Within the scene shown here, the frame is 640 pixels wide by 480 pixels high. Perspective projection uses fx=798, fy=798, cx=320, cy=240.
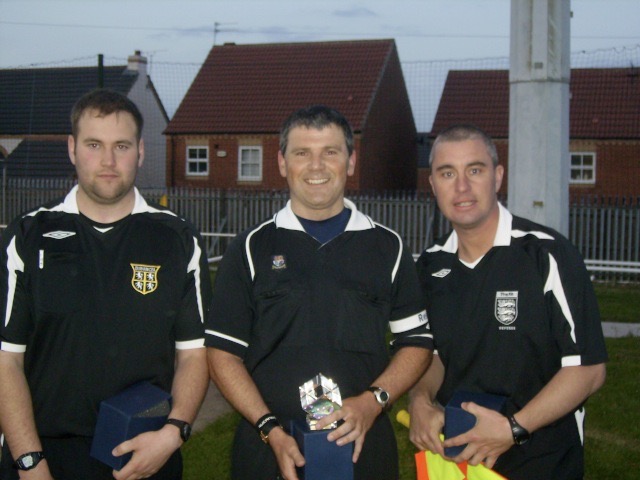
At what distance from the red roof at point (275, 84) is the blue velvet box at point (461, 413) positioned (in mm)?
23396

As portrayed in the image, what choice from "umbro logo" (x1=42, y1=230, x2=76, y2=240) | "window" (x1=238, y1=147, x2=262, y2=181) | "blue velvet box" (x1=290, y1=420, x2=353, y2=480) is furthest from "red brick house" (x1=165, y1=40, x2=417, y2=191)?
"blue velvet box" (x1=290, y1=420, x2=353, y2=480)

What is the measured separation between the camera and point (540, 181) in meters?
6.15

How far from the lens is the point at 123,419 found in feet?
10.4

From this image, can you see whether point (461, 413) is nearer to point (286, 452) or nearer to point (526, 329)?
point (526, 329)

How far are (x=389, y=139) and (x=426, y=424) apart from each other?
2736 centimetres

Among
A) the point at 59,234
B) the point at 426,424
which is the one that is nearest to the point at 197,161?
the point at 59,234

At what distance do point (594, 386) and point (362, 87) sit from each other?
25140 mm

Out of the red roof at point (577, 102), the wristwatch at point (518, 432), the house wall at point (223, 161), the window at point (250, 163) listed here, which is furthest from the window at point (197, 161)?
the wristwatch at point (518, 432)

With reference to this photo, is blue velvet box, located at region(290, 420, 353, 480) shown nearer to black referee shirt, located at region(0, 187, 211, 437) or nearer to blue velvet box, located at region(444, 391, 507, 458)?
blue velvet box, located at region(444, 391, 507, 458)

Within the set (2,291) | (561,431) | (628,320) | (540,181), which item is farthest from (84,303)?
(628,320)

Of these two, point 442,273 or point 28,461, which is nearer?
point 28,461

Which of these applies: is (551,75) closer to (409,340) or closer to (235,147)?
(409,340)

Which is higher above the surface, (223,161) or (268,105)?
(268,105)

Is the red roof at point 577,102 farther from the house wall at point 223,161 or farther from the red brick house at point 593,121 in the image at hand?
the house wall at point 223,161
